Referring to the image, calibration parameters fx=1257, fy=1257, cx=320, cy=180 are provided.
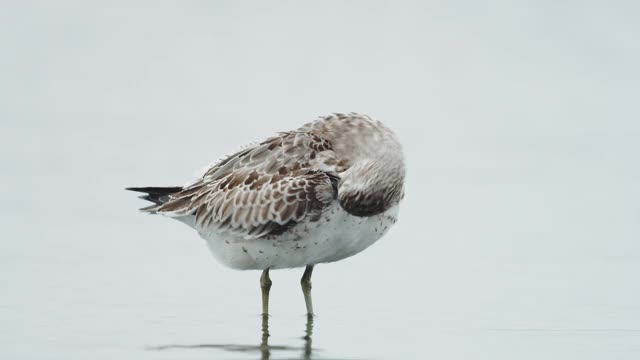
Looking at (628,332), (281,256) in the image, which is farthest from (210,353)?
(628,332)

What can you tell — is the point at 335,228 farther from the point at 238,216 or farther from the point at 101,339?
the point at 101,339

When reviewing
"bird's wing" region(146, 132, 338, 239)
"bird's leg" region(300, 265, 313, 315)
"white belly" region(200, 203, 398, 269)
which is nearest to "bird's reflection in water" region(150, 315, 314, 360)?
"white belly" region(200, 203, 398, 269)

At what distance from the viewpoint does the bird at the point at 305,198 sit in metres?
15.4

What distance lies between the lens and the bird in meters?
15.4

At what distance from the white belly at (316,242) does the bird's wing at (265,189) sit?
0.13m

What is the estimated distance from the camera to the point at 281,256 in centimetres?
1602

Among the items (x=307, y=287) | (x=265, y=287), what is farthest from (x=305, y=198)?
(x=307, y=287)

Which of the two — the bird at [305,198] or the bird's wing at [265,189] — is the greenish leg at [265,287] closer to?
the bird at [305,198]

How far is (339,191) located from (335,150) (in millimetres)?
1005

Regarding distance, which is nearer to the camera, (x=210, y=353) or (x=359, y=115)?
(x=210, y=353)

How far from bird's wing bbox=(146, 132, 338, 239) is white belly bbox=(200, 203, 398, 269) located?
0.44ft

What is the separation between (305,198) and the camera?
613 inches

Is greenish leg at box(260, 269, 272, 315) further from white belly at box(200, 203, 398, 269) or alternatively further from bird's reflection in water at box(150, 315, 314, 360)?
bird's reflection in water at box(150, 315, 314, 360)

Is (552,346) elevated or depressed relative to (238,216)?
depressed
